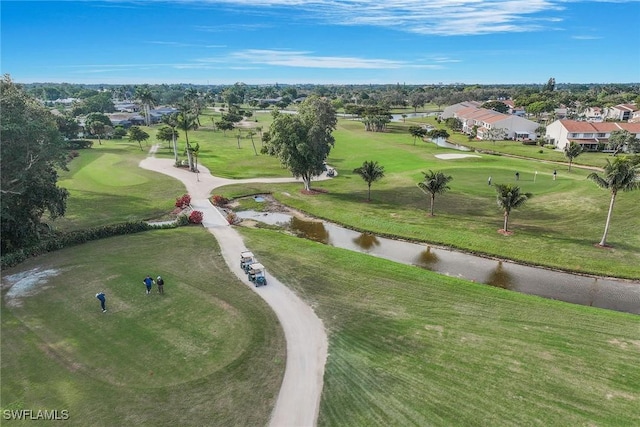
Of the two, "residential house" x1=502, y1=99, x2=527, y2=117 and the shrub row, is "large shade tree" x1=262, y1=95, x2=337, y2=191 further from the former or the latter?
"residential house" x1=502, y1=99, x2=527, y2=117

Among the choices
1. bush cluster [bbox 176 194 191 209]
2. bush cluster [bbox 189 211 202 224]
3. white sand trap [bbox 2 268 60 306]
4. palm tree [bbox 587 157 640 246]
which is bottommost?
white sand trap [bbox 2 268 60 306]

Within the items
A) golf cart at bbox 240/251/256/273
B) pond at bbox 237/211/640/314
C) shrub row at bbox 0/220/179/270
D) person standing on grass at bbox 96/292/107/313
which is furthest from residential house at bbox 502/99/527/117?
person standing on grass at bbox 96/292/107/313

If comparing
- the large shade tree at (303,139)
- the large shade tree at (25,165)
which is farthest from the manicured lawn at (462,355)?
the large shade tree at (303,139)

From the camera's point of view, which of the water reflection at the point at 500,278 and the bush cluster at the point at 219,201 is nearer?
the water reflection at the point at 500,278

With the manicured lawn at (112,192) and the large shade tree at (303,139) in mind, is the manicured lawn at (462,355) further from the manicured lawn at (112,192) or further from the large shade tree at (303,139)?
the large shade tree at (303,139)

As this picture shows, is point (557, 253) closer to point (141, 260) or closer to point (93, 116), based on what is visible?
point (141, 260)

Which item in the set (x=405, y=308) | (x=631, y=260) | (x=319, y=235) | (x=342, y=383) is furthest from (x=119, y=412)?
(x=631, y=260)
